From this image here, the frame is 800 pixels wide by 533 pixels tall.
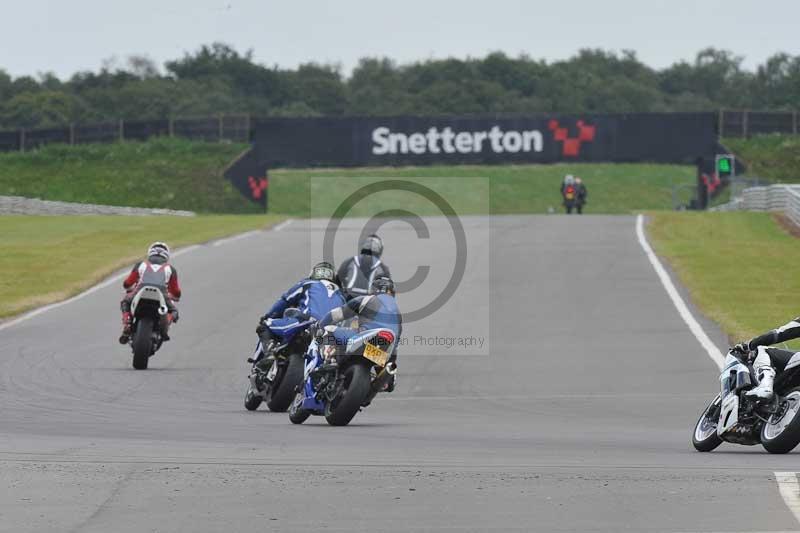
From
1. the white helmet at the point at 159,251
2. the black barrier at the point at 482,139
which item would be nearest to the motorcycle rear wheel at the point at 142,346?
the white helmet at the point at 159,251

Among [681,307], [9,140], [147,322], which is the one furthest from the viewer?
[9,140]

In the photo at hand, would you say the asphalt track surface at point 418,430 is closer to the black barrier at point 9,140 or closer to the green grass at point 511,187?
the black barrier at point 9,140

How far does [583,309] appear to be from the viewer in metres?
26.5

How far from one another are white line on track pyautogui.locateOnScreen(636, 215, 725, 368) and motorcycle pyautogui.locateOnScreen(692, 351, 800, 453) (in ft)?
25.8

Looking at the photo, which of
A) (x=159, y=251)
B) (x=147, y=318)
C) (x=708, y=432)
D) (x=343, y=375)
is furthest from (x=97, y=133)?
(x=708, y=432)

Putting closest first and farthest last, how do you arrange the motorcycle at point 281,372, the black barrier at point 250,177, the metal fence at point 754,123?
1. the motorcycle at point 281,372
2. the black barrier at point 250,177
3. the metal fence at point 754,123

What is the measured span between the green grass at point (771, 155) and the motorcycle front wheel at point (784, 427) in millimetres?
49685

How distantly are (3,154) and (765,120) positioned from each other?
30.6m

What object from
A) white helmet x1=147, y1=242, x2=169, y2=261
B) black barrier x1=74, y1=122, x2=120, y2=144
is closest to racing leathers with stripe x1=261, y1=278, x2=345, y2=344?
white helmet x1=147, y1=242, x2=169, y2=261

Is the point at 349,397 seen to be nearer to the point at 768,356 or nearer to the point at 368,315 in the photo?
the point at 368,315

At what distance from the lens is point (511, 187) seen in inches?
2931

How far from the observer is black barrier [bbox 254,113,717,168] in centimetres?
5753

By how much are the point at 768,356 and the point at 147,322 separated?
34.1ft

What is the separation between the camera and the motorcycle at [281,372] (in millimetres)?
15430
